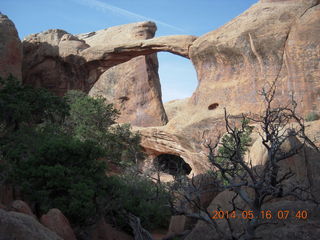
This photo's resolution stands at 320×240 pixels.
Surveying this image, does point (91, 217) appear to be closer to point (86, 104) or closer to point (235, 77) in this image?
point (86, 104)

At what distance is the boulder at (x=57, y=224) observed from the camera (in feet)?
23.2

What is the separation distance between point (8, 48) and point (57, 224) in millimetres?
14244

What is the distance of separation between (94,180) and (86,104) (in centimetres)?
877

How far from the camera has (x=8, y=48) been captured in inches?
755

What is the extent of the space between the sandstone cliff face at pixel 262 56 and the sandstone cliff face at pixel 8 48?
8974 millimetres

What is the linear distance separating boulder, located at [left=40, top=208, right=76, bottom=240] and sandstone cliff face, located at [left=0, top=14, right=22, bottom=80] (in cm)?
1331

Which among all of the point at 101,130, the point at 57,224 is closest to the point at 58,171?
the point at 57,224

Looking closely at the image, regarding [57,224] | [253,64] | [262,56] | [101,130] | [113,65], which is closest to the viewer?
[57,224]

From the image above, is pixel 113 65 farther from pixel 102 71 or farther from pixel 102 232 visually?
pixel 102 232

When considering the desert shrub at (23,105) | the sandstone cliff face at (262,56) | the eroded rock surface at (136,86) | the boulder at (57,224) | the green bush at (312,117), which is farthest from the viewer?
the eroded rock surface at (136,86)

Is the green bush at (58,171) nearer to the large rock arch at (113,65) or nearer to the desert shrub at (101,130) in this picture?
the desert shrub at (101,130)

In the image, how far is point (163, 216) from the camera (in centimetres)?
1203

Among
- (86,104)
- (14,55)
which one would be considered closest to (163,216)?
(86,104)

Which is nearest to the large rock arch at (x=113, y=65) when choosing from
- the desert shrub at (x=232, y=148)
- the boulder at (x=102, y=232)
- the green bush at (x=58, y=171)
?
the desert shrub at (x=232, y=148)
